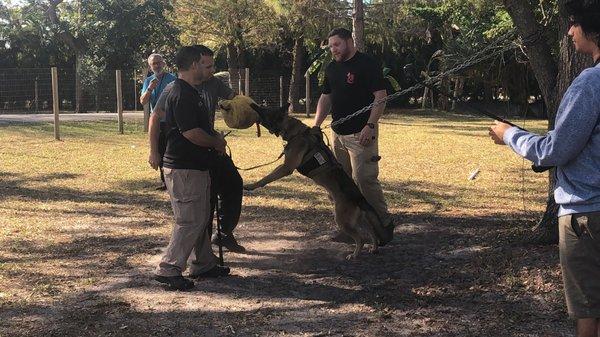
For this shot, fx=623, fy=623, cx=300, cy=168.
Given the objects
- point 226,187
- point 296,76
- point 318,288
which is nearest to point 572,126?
point 318,288

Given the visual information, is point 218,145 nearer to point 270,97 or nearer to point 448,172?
point 448,172

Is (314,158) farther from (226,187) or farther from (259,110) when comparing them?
(226,187)

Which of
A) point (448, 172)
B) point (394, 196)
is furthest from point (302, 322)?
point (448, 172)

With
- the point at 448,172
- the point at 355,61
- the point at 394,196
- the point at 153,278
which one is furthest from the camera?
the point at 448,172

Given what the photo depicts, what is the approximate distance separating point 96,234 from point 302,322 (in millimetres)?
3178

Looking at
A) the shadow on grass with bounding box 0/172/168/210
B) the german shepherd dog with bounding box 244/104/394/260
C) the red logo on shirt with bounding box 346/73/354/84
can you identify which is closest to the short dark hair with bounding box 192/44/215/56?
the german shepherd dog with bounding box 244/104/394/260

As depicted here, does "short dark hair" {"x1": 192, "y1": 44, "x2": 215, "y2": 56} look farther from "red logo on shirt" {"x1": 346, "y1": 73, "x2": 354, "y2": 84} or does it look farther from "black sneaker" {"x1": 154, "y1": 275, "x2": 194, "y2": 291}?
"black sneaker" {"x1": 154, "y1": 275, "x2": 194, "y2": 291}

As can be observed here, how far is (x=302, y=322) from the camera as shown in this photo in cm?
405

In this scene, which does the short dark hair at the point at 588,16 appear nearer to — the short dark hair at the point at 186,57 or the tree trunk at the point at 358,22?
the short dark hair at the point at 186,57

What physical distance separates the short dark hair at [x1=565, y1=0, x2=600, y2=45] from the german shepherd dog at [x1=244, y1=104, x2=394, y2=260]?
2.87m

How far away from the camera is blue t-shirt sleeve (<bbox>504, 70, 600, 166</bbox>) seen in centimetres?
246

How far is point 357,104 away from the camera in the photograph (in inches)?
225

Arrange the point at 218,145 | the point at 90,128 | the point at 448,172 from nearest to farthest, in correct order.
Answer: the point at 218,145 < the point at 448,172 < the point at 90,128

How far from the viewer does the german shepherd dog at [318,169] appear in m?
5.22
